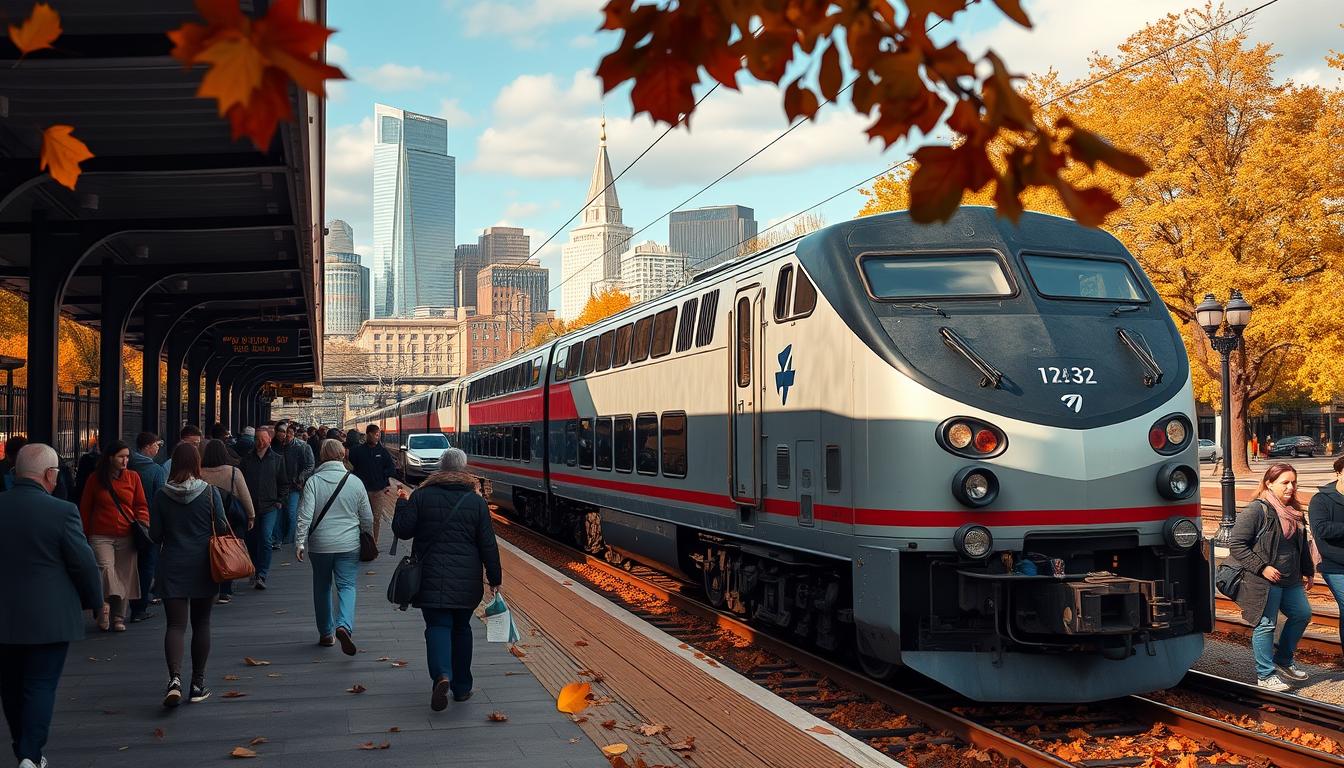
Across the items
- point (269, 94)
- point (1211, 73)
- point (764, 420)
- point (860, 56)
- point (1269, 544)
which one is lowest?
point (1269, 544)

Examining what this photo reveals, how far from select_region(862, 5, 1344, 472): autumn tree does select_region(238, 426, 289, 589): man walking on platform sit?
2015cm

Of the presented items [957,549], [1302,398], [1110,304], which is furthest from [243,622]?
[1302,398]

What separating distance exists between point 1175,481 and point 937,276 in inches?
88.5

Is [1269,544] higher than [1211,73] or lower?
lower

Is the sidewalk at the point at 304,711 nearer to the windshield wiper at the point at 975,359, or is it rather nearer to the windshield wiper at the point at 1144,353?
the windshield wiper at the point at 975,359

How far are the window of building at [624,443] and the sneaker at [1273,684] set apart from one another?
7645 mm

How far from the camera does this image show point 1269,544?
9.11m

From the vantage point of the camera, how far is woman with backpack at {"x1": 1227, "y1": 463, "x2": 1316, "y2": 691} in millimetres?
9109

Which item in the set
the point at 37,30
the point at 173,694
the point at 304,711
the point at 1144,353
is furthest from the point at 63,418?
the point at 37,30

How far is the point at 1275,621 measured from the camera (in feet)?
30.5

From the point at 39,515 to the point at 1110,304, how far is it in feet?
24.3

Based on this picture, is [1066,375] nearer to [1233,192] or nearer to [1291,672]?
[1291,672]

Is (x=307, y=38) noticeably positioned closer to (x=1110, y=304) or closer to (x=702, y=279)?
(x=1110, y=304)

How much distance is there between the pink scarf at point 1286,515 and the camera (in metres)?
9.19
